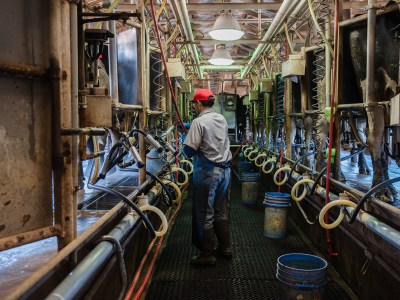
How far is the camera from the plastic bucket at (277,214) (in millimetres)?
5562

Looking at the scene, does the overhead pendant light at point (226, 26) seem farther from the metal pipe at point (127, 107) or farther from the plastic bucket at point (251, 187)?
the plastic bucket at point (251, 187)

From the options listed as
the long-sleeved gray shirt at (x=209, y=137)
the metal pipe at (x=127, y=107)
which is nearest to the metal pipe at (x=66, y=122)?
the metal pipe at (x=127, y=107)

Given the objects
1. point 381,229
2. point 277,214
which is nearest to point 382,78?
point 381,229

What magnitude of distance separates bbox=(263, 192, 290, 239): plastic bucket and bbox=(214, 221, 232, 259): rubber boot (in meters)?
1.03

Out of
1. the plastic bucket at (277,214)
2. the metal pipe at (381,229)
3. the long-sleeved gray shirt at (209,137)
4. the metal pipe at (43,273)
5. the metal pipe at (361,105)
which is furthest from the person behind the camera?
the plastic bucket at (277,214)

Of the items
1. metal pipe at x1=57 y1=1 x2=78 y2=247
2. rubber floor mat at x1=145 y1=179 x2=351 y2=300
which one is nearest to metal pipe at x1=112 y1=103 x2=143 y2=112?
rubber floor mat at x1=145 y1=179 x2=351 y2=300

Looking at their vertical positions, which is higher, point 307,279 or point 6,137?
point 6,137

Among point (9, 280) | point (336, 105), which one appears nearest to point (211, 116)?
point (336, 105)

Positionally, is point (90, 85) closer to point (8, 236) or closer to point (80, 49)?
point (80, 49)

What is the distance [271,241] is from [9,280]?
3.81m

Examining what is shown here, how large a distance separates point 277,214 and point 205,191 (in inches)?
60.4

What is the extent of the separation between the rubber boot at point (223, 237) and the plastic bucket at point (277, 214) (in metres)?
1.03

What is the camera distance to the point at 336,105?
4.47 m

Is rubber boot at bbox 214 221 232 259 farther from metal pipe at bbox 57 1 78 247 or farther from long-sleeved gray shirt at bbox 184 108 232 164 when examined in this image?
metal pipe at bbox 57 1 78 247
